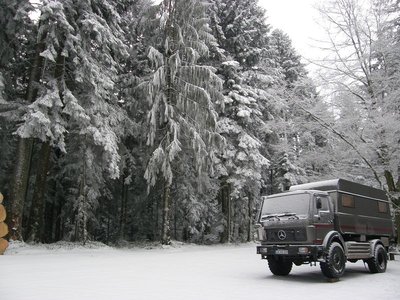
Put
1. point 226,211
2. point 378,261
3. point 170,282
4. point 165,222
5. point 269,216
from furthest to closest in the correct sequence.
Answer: point 226,211 < point 165,222 < point 378,261 < point 269,216 < point 170,282

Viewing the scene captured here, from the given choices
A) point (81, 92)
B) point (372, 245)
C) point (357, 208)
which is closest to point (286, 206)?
point (357, 208)

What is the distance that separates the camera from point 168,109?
69.7 feet

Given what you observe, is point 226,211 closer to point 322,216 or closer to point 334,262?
point 322,216

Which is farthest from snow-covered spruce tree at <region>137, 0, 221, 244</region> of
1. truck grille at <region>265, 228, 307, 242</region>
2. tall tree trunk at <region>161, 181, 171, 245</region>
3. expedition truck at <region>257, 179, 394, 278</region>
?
truck grille at <region>265, 228, 307, 242</region>

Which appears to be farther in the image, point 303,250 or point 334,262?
point 334,262

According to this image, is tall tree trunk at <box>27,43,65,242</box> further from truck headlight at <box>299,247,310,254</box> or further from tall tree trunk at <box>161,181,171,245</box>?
truck headlight at <box>299,247,310,254</box>

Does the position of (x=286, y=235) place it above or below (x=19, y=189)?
below

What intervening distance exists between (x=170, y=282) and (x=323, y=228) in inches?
169

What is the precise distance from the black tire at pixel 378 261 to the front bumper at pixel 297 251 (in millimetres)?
2781

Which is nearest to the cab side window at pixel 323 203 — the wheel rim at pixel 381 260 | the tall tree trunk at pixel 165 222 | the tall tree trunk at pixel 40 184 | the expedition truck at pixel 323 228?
the expedition truck at pixel 323 228

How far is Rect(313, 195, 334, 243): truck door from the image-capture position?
10.0m

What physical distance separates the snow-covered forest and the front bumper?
7578 millimetres

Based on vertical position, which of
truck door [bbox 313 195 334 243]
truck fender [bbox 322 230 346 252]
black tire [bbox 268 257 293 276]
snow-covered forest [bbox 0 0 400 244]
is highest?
snow-covered forest [bbox 0 0 400 244]

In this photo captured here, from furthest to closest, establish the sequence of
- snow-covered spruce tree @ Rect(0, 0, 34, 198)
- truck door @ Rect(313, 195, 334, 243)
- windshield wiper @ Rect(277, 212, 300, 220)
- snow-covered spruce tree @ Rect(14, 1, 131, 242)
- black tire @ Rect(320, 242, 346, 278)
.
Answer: snow-covered spruce tree @ Rect(0, 0, 34, 198)
snow-covered spruce tree @ Rect(14, 1, 131, 242)
windshield wiper @ Rect(277, 212, 300, 220)
truck door @ Rect(313, 195, 334, 243)
black tire @ Rect(320, 242, 346, 278)
